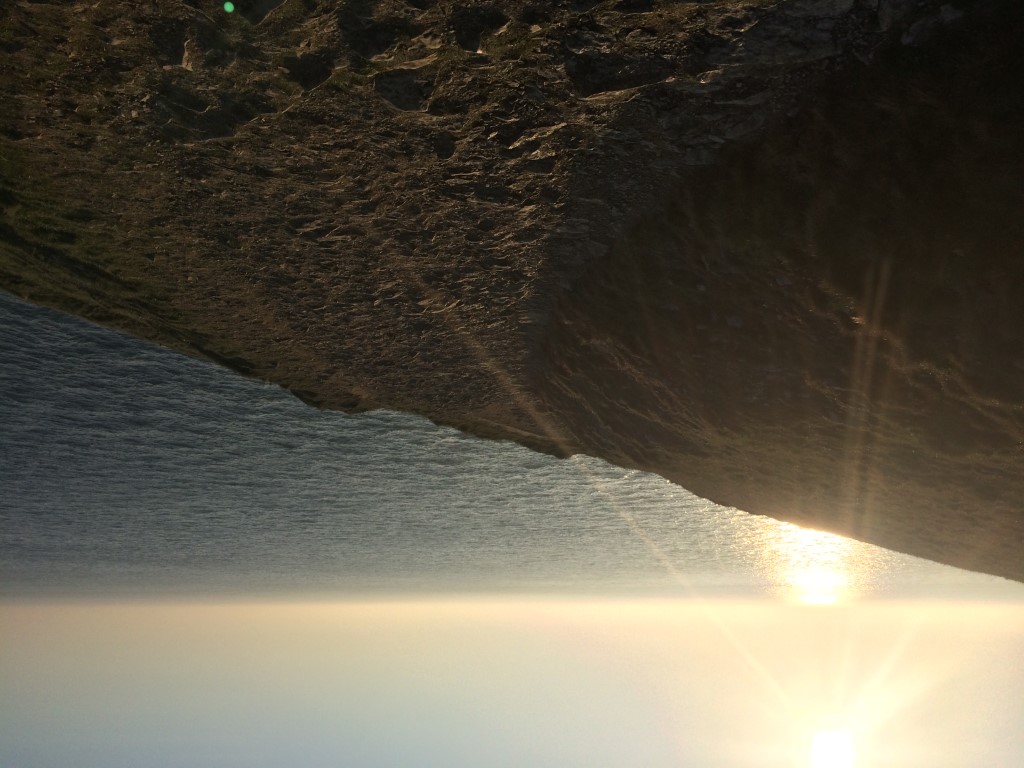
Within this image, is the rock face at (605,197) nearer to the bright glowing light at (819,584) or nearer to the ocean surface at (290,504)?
the ocean surface at (290,504)

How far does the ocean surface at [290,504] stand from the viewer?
509 centimetres

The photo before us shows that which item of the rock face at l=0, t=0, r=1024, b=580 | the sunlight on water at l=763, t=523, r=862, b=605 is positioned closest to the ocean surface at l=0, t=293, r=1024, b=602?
A: the sunlight on water at l=763, t=523, r=862, b=605

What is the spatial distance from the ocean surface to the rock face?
1.45 meters

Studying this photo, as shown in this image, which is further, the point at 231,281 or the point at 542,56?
the point at 231,281

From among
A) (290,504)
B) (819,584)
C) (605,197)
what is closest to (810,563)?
(819,584)

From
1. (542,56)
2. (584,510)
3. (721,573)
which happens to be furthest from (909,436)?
(721,573)

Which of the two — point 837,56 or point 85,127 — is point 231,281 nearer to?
point 85,127

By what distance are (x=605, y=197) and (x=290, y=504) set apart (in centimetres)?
631

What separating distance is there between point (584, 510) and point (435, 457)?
7.38 ft

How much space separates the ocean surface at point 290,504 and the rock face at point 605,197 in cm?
145

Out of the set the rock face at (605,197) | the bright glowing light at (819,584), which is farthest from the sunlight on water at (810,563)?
the rock face at (605,197)

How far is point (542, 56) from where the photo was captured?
194cm

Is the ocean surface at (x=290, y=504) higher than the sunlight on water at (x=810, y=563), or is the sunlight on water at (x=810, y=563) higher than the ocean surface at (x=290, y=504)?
the sunlight on water at (x=810, y=563)

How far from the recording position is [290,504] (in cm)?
800
